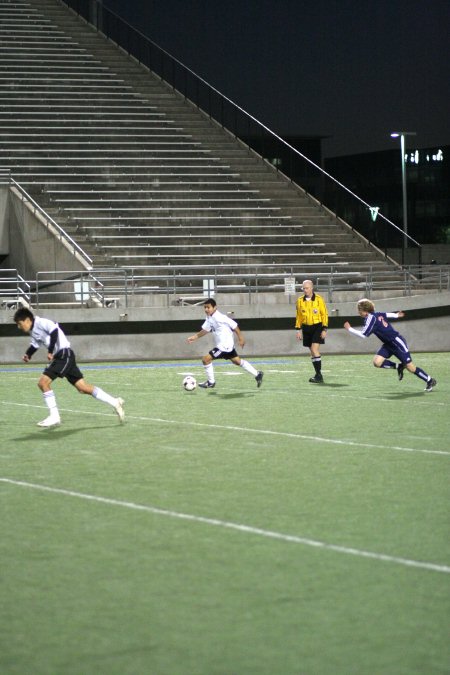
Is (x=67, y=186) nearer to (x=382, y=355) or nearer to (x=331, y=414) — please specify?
(x=382, y=355)

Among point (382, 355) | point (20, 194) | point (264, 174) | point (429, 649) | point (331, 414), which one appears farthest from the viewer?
point (264, 174)

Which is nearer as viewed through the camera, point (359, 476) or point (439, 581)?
point (439, 581)

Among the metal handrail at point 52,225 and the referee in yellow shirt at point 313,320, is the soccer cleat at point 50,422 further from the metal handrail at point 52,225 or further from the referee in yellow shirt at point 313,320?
the metal handrail at point 52,225

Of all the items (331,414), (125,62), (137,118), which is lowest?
(331,414)

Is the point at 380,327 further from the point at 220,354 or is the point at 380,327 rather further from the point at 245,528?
the point at 245,528

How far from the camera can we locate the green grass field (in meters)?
5.29

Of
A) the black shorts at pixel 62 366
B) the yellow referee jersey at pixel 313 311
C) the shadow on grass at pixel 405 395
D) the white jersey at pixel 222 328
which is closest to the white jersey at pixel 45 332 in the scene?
the black shorts at pixel 62 366

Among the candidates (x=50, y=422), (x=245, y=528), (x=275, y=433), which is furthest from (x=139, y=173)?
(x=245, y=528)

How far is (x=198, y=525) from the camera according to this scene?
8125 millimetres

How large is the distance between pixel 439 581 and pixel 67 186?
112ft

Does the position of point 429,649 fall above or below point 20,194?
below

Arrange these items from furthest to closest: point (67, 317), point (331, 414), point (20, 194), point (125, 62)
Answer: point (125, 62), point (20, 194), point (67, 317), point (331, 414)

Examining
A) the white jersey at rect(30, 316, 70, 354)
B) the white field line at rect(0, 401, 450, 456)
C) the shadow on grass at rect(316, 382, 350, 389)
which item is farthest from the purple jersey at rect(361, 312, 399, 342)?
the white jersey at rect(30, 316, 70, 354)

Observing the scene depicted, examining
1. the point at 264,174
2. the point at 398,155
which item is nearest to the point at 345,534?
the point at 264,174
